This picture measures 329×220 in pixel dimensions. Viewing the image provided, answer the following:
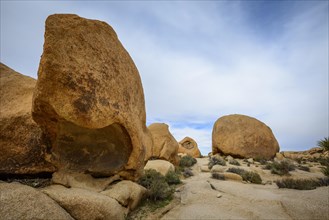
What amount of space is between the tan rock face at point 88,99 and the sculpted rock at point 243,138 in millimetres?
14541

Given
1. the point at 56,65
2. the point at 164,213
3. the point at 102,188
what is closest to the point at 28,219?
the point at 102,188

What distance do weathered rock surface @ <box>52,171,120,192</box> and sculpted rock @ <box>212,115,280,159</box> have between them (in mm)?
15553

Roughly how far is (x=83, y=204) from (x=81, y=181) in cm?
112

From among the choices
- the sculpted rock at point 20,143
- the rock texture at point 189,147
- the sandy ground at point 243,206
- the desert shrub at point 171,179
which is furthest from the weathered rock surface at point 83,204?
the rock texture at point 189,147

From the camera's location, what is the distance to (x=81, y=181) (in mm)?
4469

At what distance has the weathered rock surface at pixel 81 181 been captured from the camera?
4.08 meters

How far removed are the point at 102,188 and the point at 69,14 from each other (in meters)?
3.99

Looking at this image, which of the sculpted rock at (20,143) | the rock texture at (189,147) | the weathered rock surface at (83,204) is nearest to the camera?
the weathered rock surface at (83,204)

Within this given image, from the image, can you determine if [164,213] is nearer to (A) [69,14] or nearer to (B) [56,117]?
(B) [56,117]

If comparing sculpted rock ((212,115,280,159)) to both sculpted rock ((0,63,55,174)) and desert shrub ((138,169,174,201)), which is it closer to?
desert shrub ((138,169,174,201))

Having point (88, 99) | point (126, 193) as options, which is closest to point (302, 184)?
point (126, 193)

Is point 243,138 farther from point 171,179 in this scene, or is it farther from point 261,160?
point 171,179

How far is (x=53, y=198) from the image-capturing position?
3.28 meters

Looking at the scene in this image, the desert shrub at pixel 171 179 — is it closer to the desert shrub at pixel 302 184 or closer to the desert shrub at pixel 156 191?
the desert shrub at pixel 156 191
